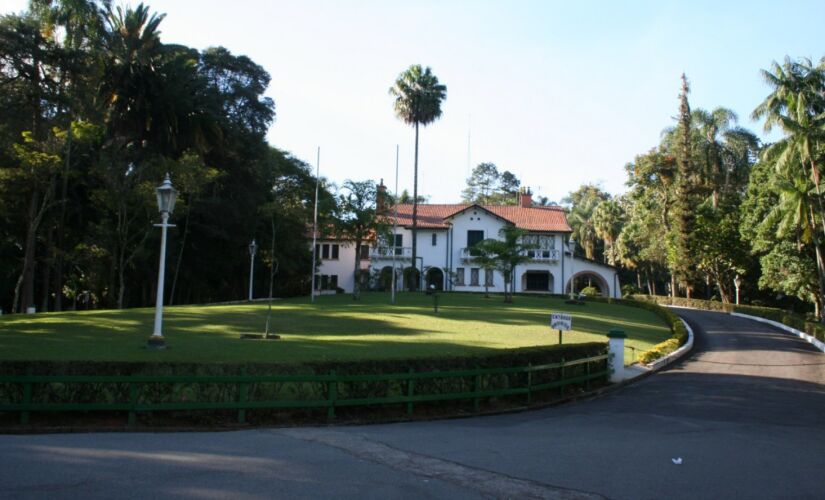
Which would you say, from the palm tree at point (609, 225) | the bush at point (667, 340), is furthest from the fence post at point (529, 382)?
the palm tree at point (609, 225)

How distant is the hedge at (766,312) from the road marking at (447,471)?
1115 inches

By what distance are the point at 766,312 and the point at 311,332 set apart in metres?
33.4

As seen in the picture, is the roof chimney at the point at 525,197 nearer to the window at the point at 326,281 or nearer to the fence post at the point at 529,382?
the window at the point at 326,281

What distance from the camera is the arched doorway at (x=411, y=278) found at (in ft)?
185

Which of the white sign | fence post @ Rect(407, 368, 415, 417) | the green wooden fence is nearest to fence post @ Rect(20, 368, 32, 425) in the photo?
the green wooden fence

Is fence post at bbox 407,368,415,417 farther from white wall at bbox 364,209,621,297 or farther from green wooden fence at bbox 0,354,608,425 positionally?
white wall at bbox 364,209,621,297

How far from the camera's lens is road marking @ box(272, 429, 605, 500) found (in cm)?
721

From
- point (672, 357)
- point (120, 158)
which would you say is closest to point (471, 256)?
point (120, 158)

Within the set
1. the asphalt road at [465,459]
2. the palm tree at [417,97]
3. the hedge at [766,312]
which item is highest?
the palm tree at [417,97]

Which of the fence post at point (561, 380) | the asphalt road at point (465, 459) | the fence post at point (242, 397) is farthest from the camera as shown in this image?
the fence post at point (561, 380)

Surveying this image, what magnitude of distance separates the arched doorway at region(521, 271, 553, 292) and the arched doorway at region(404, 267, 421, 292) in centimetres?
963

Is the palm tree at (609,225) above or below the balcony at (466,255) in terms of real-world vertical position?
above

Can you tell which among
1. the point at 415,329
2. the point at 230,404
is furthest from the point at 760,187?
the point at 230,404

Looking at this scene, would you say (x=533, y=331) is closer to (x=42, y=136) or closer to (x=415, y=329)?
(x=415, y=329)
